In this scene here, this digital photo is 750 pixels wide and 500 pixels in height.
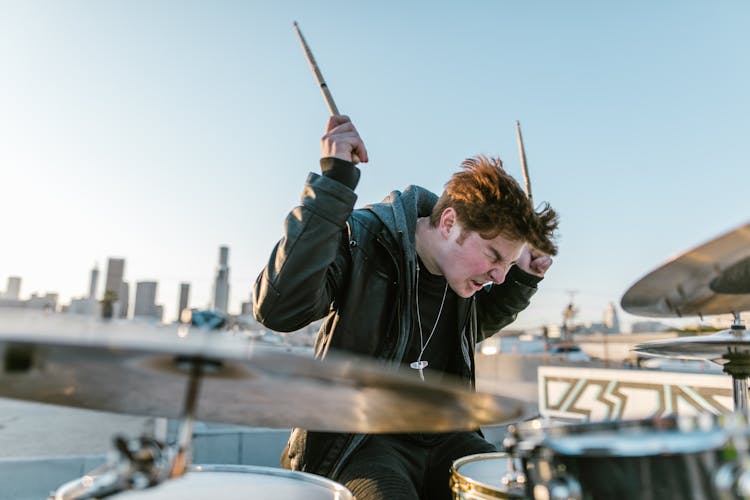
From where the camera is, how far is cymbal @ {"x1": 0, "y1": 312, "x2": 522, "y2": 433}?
28.9 inches

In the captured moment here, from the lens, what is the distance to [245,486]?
1.32m

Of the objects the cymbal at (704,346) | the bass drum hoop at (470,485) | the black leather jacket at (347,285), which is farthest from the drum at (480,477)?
the cymbal at (704,346)

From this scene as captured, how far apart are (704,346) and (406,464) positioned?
4.73 ft

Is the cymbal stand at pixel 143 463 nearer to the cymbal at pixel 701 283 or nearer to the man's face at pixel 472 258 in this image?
the cymbal at pixel 701 283

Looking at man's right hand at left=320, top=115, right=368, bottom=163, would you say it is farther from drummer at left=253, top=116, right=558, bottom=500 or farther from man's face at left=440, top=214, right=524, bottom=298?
man's face at left=440, top=214, right=524, bottom=298

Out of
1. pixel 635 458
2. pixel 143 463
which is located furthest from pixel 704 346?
pixel 143 463

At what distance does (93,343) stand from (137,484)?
0.85 ft

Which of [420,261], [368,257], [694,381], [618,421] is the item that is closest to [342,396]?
[618,421]

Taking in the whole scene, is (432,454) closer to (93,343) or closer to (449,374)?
(449,374)

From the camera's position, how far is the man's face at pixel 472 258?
210 centimetres

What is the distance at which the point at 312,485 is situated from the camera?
1.34 metres

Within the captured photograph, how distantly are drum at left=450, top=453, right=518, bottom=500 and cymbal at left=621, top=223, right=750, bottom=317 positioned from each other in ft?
2.37

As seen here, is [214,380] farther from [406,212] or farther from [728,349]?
[728,349]

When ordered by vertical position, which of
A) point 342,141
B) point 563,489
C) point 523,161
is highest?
point 523,161
